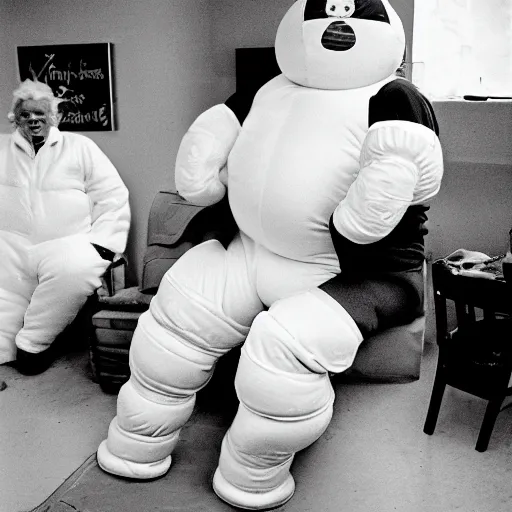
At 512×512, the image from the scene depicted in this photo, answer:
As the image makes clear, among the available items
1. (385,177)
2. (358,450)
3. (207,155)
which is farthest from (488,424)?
(207,155)

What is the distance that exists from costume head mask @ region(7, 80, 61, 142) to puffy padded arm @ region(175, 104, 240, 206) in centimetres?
106

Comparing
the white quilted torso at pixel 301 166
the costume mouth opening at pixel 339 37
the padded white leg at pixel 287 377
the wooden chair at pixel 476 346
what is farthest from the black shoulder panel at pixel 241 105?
the wooden chair at pixel 476 346

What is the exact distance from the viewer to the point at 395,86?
71.7 inches

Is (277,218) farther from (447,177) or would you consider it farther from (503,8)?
(503,8)

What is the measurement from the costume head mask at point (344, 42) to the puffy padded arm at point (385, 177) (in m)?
0.21

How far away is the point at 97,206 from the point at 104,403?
85cm

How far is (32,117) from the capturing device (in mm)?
2838

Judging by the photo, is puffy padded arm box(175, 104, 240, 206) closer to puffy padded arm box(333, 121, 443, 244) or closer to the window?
puffy padded arm box(333, 121, 443, 244)

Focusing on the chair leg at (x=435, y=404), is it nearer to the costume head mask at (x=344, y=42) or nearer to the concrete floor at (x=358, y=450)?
the concrete floor at (x=358, y=450)

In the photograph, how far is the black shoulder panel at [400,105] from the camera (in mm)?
1785

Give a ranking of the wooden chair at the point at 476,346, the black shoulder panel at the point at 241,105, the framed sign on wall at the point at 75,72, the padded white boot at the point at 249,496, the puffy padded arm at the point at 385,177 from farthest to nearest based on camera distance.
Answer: the framed sign on wall at the point at 75,72, the wooden chair at the point at 476,346, the black shoulder panel at the point at 241,105, the padded white boot at the point at 249,496, the puffy padded arm at the point at 385,177

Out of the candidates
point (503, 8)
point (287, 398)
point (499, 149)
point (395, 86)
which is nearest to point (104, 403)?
point (287, 398)

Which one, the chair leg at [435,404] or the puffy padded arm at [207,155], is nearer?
the puffy padded arm at [207,155]

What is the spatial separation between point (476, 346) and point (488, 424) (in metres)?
0.25
